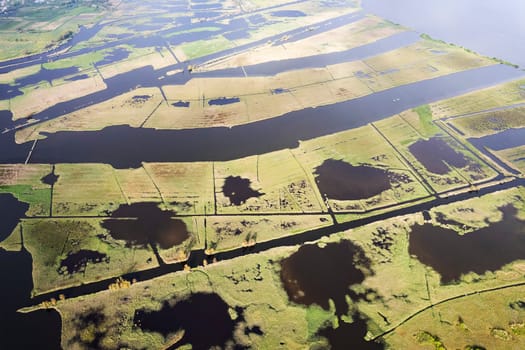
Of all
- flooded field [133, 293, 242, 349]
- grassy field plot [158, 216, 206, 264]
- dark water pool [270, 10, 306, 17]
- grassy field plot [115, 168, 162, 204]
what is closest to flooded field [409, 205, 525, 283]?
flooded field [133, 293, 242, 349]

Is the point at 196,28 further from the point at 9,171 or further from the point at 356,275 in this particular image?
the point at 356,275

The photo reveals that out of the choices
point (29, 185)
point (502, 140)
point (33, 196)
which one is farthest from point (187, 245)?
point (502, 140)

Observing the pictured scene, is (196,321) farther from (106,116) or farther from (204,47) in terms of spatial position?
(204,47)

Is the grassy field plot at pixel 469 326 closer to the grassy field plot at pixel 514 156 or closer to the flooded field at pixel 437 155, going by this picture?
the flooded field at pixel 437 155

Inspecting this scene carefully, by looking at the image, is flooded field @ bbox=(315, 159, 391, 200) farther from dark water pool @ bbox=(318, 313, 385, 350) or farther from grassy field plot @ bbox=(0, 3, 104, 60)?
grassy field plot @ bbox=(0, 3, 104, 60)

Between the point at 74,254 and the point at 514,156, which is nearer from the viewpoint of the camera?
the point at 74,254

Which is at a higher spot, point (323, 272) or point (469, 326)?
point (323, 272)

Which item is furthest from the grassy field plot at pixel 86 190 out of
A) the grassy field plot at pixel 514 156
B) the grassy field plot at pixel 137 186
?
the grassy field plot at pixel 514 156
